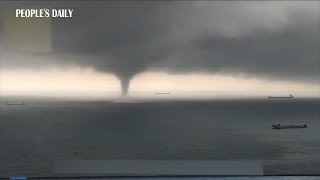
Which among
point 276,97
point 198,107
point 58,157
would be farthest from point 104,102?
point 276,97

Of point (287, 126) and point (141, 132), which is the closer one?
point (141, 132)

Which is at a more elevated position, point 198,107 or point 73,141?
point 198,107

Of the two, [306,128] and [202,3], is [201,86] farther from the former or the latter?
[306,128]

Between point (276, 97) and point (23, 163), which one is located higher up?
point (276, 97)

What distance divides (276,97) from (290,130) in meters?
0.33

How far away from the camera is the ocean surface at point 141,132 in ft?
9.73

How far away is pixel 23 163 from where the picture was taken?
303 centimetres

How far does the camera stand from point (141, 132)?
299 cm

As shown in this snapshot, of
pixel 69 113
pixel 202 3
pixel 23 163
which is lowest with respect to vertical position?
pixel 23 163

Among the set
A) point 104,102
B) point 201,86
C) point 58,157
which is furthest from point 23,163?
point 201,86

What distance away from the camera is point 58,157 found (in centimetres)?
300

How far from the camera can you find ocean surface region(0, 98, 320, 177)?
2.97 metres

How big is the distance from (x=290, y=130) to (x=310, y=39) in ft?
2.53

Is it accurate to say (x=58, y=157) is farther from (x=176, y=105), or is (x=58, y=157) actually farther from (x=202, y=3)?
(x=202, y=3)
